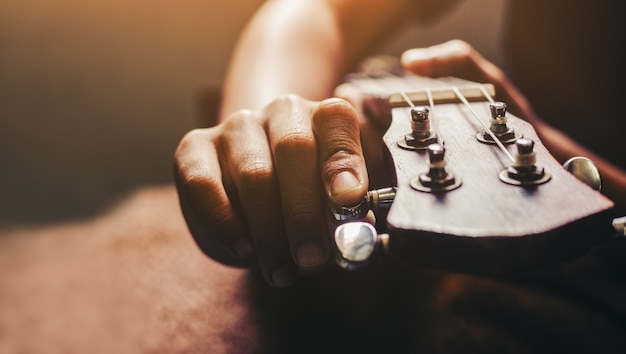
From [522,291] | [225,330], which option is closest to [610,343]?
[522,291]

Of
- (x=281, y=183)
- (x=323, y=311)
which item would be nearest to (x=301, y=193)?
(x=281, y=183)

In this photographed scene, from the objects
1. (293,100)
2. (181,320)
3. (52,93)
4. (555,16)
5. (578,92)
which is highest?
(293,100)

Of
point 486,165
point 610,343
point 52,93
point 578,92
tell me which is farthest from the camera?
point 52,93

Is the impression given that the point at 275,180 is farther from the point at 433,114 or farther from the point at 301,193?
the point at 433,114

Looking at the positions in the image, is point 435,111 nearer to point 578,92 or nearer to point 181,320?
point 181,320

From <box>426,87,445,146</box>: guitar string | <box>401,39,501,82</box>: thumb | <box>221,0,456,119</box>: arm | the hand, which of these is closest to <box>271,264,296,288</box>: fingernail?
the hand

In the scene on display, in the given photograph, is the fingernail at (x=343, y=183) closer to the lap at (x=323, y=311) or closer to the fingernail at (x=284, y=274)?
the fingernail at (x=284, y=274)

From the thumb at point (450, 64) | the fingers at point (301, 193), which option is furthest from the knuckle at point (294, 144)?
the thumb at point (450, 64)

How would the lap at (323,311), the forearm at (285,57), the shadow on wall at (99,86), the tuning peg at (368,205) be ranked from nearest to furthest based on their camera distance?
the tuning peg at (368,205) → the lap at (323,311) → the forearm at (285,57) → the shadow on wall at (99,86)
